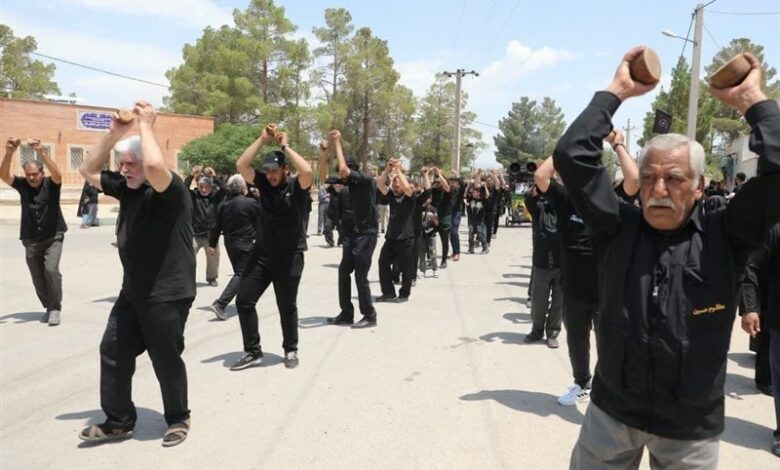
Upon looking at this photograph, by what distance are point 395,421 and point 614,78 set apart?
2968 mm

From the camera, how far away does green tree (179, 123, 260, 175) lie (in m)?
38.3

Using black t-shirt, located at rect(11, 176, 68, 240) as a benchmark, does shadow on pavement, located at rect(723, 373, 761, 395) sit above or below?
below

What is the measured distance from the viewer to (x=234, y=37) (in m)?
48.5

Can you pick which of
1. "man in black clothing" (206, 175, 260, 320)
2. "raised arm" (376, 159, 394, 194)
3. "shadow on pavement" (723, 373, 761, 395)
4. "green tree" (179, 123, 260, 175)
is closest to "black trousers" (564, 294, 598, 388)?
"shadow on pavement" (723, 373, 761, 395)

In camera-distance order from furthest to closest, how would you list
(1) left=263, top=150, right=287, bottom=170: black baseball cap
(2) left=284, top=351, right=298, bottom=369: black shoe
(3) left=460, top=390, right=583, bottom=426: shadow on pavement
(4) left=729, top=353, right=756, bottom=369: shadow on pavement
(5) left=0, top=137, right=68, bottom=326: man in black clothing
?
(5) left=0, top=137, right=68, bottom=326: man in black clothing → (4) left=729, top=353, right=756, bottom=369: shadow on pavement → (2) left=284, top=351, right=298, bottom=369: black shoe → (1) left=263, top=150, right=287, bottom=170: black baseball cap → (3) left=460, top=390, right=583, bottom=426: shadow on pavement

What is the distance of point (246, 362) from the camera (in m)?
5.64

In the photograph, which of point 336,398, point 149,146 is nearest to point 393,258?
point 336,398

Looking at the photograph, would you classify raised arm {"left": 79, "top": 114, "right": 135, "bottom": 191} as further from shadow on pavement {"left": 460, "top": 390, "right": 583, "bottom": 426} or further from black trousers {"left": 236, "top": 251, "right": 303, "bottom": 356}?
shadow on pavement {"left": 460, "top": 390, "right": 583, "bottom": 426}

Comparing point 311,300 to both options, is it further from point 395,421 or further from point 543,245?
point 395,421

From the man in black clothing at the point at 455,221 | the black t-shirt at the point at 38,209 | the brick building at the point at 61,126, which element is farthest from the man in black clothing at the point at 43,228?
the brick building at the point at 61,126

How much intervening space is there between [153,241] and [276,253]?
6.10ft

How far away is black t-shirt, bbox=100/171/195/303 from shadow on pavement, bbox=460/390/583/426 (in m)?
2.37

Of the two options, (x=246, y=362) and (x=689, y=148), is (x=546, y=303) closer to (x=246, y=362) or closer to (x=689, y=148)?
(x=246, y=362)

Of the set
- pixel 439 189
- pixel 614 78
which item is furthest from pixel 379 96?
pixel 614 78
